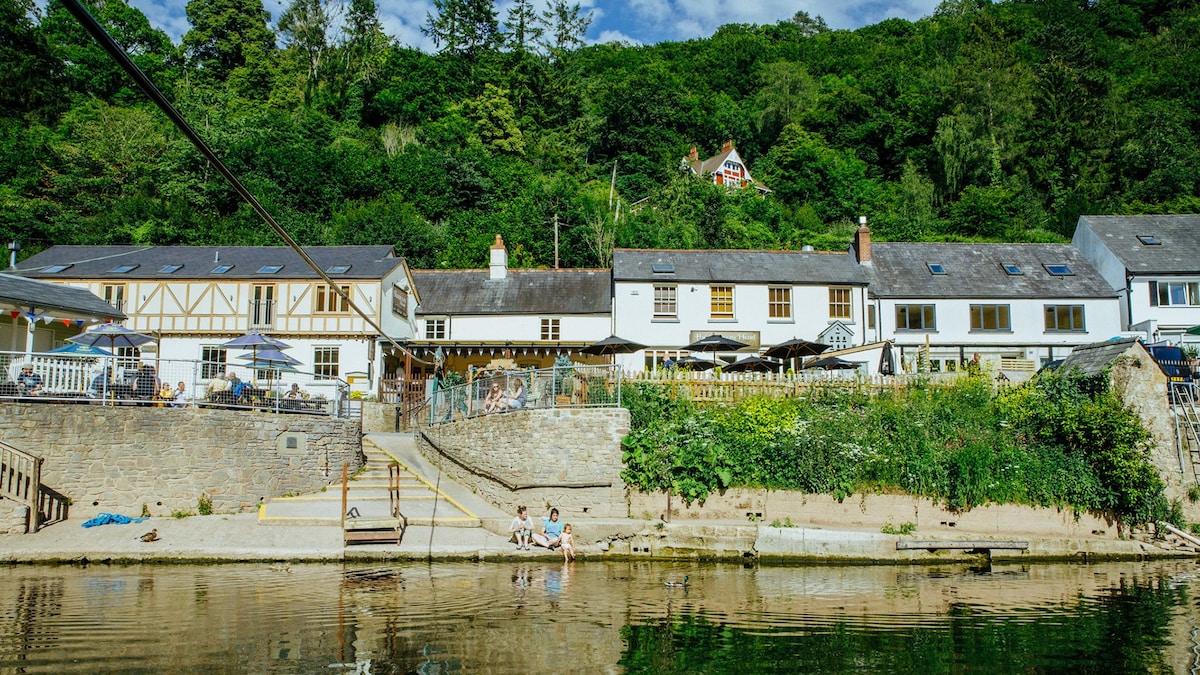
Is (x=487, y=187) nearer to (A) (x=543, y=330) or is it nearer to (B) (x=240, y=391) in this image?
(A) (x=543, y=330)

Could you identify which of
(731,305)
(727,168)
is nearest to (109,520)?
(731,305)

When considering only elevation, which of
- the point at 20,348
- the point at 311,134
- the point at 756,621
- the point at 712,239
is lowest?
the point at 756,621

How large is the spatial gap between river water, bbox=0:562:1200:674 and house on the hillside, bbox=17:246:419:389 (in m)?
16.1

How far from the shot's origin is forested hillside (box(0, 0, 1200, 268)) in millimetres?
46562

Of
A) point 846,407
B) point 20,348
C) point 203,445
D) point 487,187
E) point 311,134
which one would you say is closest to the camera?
point 203,445

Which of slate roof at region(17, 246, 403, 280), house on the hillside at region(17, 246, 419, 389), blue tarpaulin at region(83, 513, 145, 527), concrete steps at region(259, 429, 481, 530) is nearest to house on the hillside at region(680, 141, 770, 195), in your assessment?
slate roof at region(17, 246, 403, 280)

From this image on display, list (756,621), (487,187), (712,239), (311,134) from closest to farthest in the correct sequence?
(756,621), (712,239), (487,187), (311,134)

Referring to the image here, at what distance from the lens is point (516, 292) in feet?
112

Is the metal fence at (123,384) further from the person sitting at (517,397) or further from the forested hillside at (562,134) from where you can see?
the forested hillside at (562,134)

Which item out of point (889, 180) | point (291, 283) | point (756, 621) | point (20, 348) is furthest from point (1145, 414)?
point (889, 180)

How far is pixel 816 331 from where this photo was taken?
102 ft

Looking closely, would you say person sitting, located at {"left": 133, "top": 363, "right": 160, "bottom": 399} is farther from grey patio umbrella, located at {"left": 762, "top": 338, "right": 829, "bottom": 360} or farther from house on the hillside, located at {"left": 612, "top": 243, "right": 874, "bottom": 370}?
house on the hillside, located at {"left": 612, "top": 243, "right": 874, "bottom": 370}

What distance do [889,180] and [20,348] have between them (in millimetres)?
54269

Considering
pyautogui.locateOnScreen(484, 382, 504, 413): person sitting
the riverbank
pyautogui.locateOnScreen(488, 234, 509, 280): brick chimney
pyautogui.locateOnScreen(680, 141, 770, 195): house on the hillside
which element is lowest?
the riverbank
